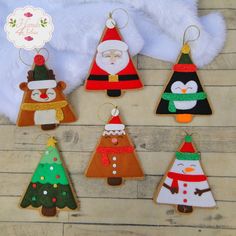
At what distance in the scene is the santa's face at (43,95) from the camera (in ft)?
3.15

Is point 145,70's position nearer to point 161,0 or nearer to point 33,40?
point 161,0

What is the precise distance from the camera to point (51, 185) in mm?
1002

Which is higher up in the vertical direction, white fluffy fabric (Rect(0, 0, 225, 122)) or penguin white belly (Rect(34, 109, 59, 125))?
white fluffy fabric (Rect(0, 0, 225, 122))

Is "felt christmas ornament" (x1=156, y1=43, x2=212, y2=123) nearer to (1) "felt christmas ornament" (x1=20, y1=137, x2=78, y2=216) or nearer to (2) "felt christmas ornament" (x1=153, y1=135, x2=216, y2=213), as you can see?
(2) "felt christmas ornament" (x1=153, y1=135, x2=216, y2=213)

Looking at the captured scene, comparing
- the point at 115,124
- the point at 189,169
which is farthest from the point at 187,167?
the point at 115,124

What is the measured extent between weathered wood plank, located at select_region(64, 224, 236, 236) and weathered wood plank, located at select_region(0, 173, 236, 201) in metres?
0.08

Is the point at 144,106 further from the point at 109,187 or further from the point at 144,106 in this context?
the point at 109,187

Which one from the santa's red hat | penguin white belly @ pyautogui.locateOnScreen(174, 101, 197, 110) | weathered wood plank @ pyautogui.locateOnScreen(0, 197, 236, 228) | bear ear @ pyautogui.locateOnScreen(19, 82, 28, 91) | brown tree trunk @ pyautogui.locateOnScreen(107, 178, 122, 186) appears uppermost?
the santa's red hat

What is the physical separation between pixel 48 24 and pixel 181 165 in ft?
1.61

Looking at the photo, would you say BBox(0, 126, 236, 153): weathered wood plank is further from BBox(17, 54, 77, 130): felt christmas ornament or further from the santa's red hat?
the santa's red hat

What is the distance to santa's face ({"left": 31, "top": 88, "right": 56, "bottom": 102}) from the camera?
96cm

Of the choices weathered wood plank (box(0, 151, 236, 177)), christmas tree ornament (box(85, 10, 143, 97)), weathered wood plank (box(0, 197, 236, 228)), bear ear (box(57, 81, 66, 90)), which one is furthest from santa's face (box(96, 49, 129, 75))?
weathered wood plank (box(0, 197, 236, 228))

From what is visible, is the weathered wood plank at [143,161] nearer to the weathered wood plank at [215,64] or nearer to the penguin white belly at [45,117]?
the penguin white belly at [45,117]

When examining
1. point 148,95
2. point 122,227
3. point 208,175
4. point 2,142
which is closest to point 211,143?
point 208,175
